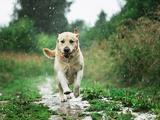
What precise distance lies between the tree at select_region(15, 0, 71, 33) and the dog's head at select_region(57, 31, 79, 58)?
41750 millimetres

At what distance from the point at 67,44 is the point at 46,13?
1752 inches

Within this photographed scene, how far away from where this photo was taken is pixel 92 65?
83.0 ft

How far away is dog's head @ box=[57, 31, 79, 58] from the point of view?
10523mm

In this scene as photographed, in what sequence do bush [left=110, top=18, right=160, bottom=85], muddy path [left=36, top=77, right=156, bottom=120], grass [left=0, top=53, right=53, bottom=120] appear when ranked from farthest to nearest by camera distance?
bush [left=110, top=18, right=160, bottom=85], grass [left=0, top=53, right=53, bottom=120], muddy path [left=36, top=77, right=156, bottom=120]

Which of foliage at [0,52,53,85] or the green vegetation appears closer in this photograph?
the green vegetation

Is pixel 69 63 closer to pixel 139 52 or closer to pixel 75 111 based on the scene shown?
pixel 75 111

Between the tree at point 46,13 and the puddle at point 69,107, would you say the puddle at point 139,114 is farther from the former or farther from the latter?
the tree at point 46,13

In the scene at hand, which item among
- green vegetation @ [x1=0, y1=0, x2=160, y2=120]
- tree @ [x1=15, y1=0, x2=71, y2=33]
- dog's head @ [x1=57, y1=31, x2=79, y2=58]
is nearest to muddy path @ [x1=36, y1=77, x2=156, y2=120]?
green vegetation @ [x1=0, y1=0, x2=160, y2=120]

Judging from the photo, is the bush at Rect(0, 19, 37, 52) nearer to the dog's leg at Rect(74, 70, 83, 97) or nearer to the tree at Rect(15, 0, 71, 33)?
the tree at Rect(15, 0, 71, 33)

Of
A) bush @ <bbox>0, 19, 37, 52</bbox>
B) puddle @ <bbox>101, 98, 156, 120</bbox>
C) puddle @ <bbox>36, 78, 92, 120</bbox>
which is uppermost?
bush @ <bbox>0, 19, 37, 52</bbox>

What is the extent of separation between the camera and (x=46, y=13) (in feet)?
179

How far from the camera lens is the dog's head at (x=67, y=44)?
10523mm

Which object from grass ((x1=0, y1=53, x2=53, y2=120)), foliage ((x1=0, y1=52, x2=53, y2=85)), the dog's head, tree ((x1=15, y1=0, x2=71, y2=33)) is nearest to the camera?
grass ((x1=0, y1=53, x2=53, y2=120))

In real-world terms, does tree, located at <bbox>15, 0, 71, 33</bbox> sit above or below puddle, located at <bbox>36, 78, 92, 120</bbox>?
above
